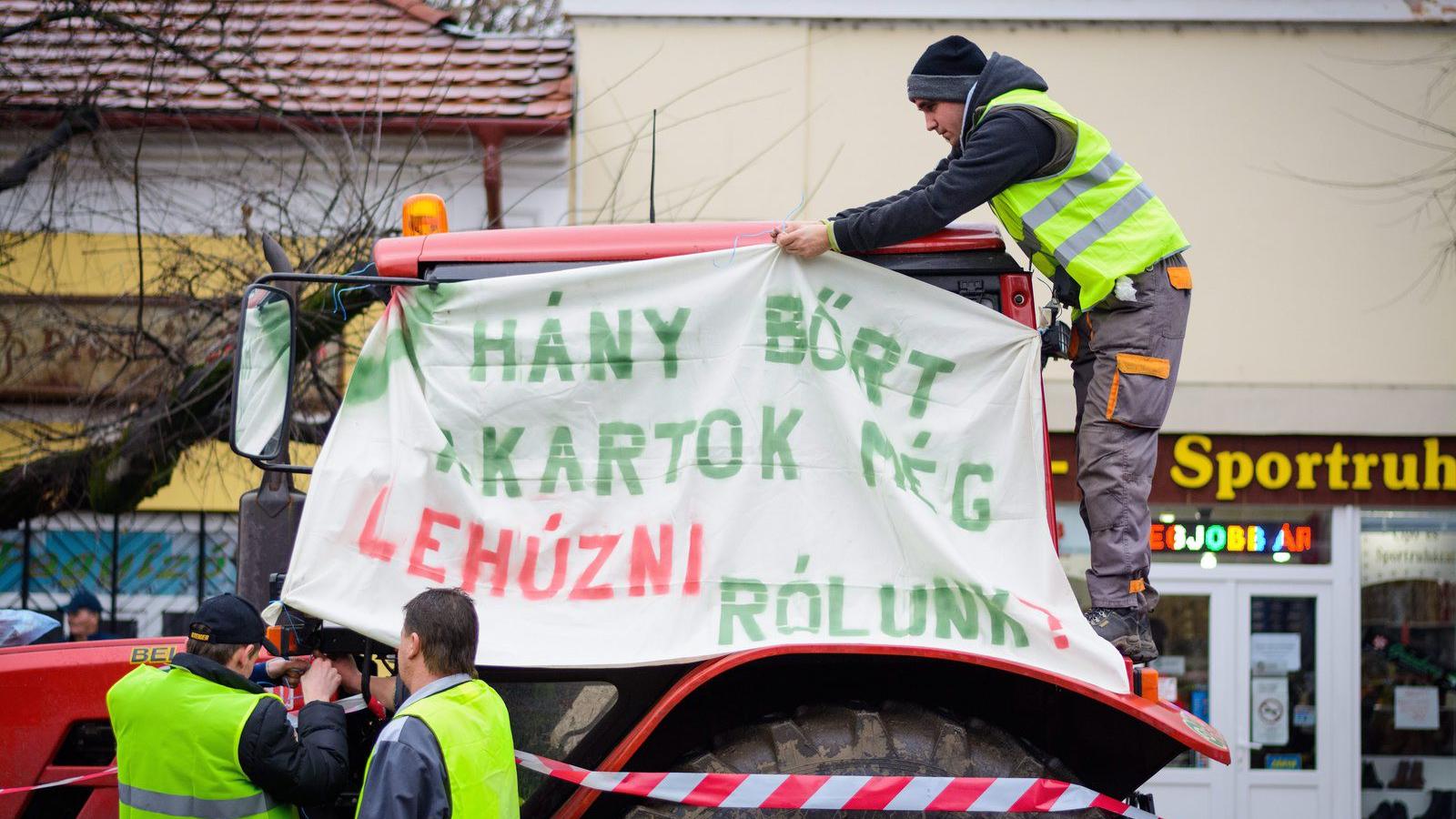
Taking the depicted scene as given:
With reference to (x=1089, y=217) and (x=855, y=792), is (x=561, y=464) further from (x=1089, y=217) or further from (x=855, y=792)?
(x=1089, y=217)

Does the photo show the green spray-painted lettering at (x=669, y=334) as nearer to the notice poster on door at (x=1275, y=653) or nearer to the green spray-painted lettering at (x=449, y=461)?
the green spray-painted lettering at (x=449, y=461)

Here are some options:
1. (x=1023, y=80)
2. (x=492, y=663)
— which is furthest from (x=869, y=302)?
(x=492, y=663)

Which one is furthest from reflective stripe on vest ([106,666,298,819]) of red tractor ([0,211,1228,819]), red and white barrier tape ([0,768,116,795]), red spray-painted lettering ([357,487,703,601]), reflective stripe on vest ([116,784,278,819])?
red and white barrier tape ([0,768,116,795])

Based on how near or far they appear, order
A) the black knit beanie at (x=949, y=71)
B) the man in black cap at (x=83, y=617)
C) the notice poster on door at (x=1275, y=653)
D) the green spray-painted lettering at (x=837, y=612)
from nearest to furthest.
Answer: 1. the green spray-painted lettering at (x=837, y=612)
2. the black knit beanie at (x=949, y=71)
3. the man in black cap at (x=83, y=617)
4. the notice poster on door at (x=1275, y=653)

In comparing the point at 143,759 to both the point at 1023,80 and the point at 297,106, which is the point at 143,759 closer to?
the point at 1023,80

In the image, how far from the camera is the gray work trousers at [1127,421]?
12.3 ft

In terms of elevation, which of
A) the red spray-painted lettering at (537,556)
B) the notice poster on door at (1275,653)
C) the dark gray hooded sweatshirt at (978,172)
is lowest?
the notice poster on door at (1275,653)

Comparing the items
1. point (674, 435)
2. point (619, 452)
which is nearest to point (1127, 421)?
point (674, 435)

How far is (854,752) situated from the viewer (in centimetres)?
331

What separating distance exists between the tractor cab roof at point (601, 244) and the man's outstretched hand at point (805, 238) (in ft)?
0.35

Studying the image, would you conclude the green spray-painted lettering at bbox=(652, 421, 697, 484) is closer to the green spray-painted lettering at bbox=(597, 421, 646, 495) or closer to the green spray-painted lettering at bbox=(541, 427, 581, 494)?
the green spray-painted lettering at bbox=(597, 421, 646, 495)

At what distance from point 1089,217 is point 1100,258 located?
133 millimetres

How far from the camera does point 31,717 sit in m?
4.51

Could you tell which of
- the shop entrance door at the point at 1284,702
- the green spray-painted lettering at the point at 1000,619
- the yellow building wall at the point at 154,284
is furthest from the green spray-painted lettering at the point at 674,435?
the shop entrance door at the point at 1284,702
